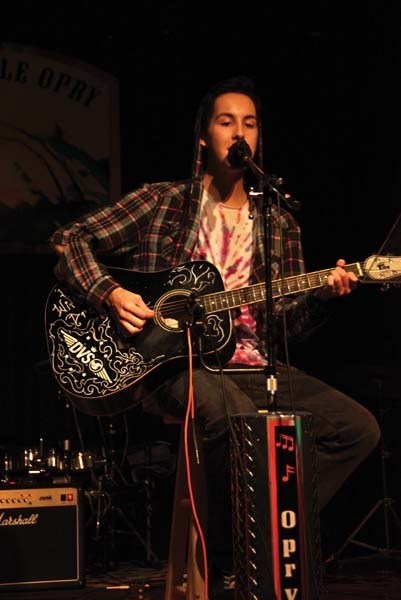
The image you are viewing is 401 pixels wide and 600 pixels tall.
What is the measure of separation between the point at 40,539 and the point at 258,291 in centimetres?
139

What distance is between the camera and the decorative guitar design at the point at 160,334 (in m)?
3.33

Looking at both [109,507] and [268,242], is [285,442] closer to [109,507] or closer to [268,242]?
[268,242]

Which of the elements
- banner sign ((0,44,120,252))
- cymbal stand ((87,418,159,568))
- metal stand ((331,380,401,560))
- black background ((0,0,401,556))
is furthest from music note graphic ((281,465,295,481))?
banner sign ((0,44,120,252))

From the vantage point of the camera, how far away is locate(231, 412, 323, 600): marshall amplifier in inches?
105

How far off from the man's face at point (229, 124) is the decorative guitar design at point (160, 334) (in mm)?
495

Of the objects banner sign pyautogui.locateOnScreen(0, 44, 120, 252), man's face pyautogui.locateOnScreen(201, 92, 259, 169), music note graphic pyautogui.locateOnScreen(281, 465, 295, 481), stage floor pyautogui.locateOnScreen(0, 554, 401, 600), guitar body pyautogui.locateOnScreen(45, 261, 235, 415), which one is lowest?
stage floor pyautogui.locateOnScreen(0, 554, 401, 600)

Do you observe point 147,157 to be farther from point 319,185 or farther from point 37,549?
point 37,549

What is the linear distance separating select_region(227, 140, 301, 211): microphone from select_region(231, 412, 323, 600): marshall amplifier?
2.04ft

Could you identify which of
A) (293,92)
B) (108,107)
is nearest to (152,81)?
(108,107)

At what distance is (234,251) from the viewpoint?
3629 millimetres

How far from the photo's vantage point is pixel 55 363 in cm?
347

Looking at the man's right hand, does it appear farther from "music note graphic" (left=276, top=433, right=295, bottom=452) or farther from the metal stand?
the metal stand

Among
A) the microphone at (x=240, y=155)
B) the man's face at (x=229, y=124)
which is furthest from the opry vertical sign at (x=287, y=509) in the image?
the man's face at (x=229, y=124)

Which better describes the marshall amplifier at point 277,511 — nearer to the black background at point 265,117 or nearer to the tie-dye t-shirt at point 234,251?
the tie-dye t-shirt at point 234,251
